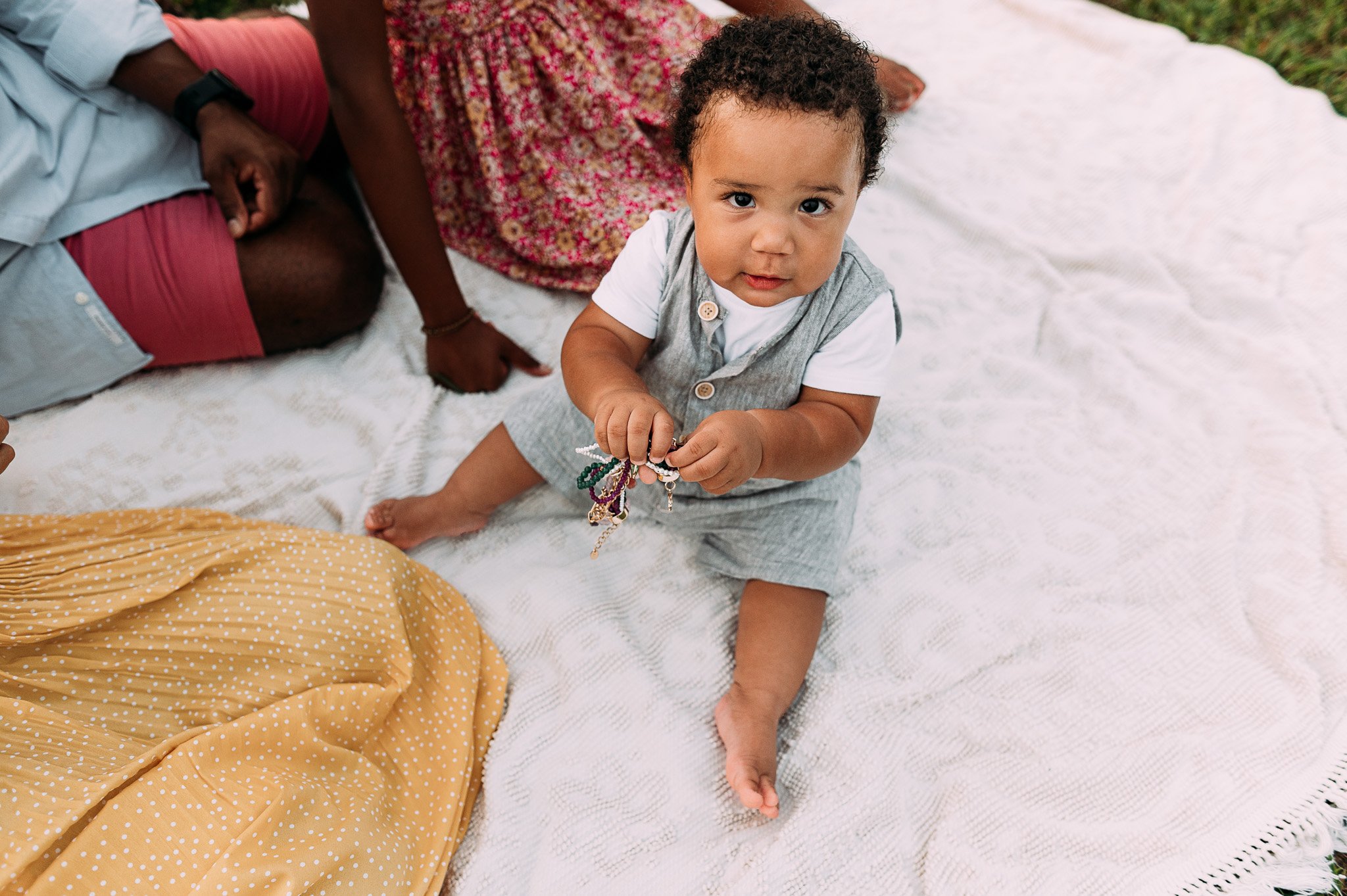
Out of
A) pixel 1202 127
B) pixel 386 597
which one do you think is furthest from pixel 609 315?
pixel 1202 127

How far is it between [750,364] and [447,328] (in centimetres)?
60

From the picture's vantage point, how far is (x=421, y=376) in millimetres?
1382

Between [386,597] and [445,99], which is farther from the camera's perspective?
[445,99]

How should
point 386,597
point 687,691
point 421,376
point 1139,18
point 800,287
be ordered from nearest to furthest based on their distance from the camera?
point 800,287, point 386,597, point 687,691, point 421,376, point 1139,18

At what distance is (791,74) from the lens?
2.42 feet

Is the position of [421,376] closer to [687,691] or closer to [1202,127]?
[687,691]

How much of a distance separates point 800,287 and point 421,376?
770 millimetres

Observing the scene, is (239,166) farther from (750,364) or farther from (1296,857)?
(1296,857)

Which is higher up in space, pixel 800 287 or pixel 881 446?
pixel 800 287

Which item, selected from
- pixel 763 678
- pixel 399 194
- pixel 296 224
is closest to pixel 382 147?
pixel 399 194

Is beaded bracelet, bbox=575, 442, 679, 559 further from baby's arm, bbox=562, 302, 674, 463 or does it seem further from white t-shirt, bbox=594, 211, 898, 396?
white t-shirt, bbox=594, 211, 898, 396

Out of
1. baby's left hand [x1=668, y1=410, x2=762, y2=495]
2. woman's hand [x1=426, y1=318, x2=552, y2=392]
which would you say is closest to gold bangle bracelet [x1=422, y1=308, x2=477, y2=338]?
woman's hand [x1=426, y1=318, x2=552, y2=392]

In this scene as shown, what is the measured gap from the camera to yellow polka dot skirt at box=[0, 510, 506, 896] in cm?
70

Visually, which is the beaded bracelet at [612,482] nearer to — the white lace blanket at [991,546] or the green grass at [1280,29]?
the white lace blanket at [991,546]
